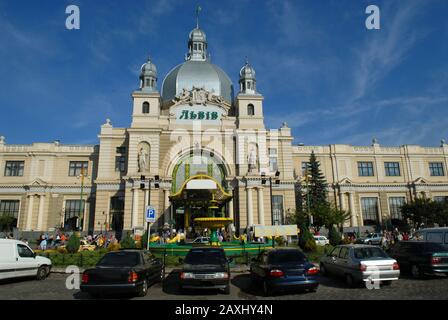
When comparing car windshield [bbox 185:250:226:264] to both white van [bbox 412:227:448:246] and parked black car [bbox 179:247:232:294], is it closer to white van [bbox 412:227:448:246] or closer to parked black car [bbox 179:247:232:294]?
parked black car [bbox 179:247:232:294]

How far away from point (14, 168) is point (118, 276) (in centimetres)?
4180

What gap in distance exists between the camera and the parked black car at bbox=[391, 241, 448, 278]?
13164 mm

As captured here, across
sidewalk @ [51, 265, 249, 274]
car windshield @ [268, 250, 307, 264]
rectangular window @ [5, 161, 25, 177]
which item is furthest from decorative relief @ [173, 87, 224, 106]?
car windshield @ [268, 250, 307, 264]

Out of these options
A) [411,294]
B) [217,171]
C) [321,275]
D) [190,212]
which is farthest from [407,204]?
[411,294]

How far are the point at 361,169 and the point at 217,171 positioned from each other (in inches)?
916

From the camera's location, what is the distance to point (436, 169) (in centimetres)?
4847

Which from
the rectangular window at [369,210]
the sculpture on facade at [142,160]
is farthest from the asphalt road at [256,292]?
the rectangular window at [369,210]

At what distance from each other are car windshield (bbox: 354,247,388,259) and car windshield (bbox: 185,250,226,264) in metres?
5.32

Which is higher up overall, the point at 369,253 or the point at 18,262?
the point at 369,253

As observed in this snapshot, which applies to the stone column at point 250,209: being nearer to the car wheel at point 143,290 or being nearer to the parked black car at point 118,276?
the parked black car at point 118,276

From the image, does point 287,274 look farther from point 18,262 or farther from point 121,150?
point 121,150

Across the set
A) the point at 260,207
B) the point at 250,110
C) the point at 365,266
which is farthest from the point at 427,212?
the point at 365,266

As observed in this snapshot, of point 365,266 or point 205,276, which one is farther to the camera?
point 365,266

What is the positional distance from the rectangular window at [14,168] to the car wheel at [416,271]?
4656 cm
